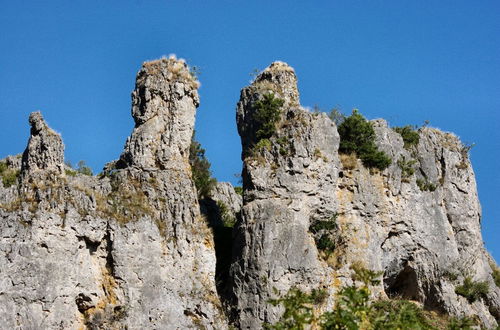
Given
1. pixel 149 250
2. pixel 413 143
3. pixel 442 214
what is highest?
pixel 413 143

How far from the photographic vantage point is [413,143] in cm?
4819

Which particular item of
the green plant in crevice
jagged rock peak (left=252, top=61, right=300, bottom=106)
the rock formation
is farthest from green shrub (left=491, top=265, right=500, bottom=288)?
jagged rock peak (left=252, top=61, right=300, bottom=106)

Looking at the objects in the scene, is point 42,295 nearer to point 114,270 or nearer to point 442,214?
point 114,270

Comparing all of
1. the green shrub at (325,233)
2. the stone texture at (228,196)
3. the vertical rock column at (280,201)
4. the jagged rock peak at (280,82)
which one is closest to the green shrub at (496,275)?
the green shrub at (325,233)

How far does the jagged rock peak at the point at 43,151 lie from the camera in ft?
129

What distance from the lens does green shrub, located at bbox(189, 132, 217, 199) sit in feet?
A: 149

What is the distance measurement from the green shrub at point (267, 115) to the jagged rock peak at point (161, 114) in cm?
270

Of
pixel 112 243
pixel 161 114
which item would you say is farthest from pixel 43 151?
pixel 161 114

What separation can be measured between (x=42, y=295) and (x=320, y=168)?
Answer: 42.9ft

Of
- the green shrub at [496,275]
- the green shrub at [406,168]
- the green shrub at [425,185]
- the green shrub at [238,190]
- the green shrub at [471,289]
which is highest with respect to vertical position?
the green shrub at [238,190]

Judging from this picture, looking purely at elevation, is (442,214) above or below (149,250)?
above

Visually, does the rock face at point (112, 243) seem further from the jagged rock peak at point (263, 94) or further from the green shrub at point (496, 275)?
the green shrub at point (496, 275)

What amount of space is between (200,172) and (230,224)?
299 centimetres

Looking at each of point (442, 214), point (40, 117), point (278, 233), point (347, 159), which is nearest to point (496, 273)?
Result: point (442, 214)
